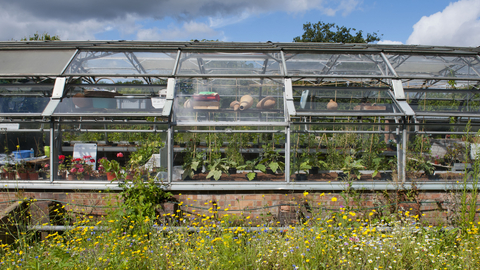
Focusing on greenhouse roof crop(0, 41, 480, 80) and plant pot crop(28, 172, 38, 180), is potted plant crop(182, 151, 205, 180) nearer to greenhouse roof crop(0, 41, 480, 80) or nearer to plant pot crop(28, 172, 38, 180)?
greenhouse roof crop(0, 41, 480, 80)

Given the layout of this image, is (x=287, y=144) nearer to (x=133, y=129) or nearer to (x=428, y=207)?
(x=428, y=207)

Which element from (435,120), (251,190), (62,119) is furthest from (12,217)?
(435,120)

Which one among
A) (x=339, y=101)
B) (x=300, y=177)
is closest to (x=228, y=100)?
(x=300, y=177)

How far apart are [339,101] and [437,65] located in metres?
3.34

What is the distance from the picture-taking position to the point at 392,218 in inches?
150

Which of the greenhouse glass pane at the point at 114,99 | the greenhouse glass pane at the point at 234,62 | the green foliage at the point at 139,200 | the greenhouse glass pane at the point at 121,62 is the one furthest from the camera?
the greenhouse glass pane at the point at 234,62

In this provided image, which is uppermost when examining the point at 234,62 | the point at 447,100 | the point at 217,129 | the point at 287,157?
the point at 234,62

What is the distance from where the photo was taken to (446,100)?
6.25 meters

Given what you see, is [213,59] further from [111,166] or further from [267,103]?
[111,166]

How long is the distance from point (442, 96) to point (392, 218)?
411 centimetres

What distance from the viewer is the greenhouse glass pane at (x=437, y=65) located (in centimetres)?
580

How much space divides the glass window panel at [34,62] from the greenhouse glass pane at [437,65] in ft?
23.1

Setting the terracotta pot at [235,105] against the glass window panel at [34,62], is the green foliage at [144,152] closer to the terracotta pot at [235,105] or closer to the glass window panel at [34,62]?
the terracotta pot at [235,105]

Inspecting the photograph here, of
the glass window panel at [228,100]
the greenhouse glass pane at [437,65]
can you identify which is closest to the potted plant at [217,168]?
the glass window panel at [228,100]
